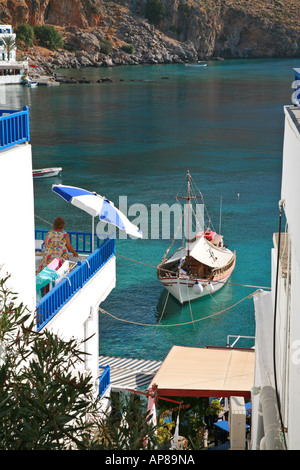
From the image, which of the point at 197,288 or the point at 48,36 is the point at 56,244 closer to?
the point at 197,288

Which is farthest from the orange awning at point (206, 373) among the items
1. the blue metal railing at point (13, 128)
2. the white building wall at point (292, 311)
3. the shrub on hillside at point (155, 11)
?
the shrub on hillside at point (155, 11)

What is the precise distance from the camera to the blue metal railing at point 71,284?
8133 mm

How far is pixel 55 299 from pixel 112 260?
231 cm

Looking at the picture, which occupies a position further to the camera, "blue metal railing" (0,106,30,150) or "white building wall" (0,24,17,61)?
"white building wall" (0,24,17,61)

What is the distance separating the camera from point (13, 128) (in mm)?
7059

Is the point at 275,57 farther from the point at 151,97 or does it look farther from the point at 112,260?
the point at 112,260

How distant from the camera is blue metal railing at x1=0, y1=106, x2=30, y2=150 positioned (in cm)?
687

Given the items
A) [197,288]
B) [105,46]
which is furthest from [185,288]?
[105,46]

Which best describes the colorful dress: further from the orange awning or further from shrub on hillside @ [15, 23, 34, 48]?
shrub on hillside @ [15, 23, 34, 48]

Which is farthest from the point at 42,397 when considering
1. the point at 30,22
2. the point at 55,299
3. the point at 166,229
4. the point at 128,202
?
the point at 30,22

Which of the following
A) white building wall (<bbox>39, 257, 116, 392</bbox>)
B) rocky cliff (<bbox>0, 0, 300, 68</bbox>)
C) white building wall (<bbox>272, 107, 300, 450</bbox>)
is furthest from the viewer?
rocky cliff (<bbox>0, 0, 300, 68</bbox>)

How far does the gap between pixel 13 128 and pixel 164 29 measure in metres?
158

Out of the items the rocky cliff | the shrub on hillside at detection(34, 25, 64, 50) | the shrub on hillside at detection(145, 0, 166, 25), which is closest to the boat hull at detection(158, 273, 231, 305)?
the rocky cliff

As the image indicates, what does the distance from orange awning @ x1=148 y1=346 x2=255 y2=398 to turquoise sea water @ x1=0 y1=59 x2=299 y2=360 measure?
269 inches
